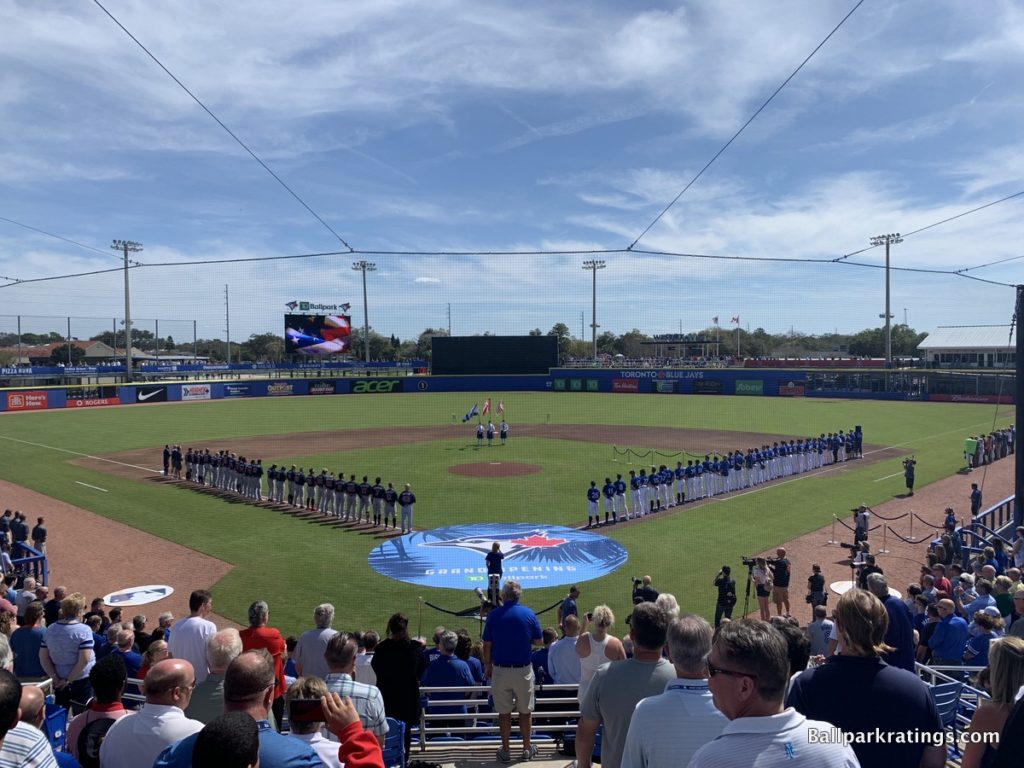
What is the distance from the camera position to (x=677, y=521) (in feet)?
60.5

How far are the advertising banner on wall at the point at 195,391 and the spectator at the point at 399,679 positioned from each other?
6007 centimetres

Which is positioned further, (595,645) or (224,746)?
(595,645)

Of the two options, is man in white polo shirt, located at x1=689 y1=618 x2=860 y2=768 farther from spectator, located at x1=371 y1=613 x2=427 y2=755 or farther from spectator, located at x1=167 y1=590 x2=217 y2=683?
spectator, located at x1=167 y1=590 x2=217 y2=683

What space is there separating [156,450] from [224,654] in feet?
102

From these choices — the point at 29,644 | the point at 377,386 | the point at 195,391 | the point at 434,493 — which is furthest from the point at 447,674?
the point at 377,386

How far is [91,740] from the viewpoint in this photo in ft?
12.4

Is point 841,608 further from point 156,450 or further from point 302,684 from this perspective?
point 156,450

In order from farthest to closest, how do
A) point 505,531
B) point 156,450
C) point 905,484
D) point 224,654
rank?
point 156,450 < point 905,484 < point 505,531 < point 224,654

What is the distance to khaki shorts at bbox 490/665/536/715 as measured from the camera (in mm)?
5711

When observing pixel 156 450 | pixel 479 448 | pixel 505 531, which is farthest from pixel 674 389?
pixel 505 531

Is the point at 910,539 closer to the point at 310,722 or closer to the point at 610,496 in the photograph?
the point at 610,496

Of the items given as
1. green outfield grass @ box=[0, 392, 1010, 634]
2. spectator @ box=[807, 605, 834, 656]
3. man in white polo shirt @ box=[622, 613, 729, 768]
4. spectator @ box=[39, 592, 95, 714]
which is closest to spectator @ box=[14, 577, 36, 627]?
spectator @ box=[39, 592, 95, 714]

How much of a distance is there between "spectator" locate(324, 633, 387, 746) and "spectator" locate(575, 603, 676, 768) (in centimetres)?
122

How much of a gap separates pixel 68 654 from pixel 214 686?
3.60 m
